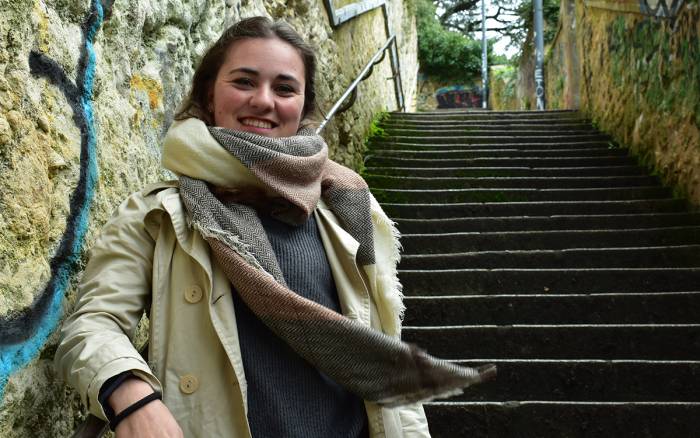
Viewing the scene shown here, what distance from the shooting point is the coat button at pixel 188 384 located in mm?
1056

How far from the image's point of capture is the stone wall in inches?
162

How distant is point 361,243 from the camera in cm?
133

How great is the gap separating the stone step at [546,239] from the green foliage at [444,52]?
17.9m

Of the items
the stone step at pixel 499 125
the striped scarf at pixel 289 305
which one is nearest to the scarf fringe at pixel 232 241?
the striped scarf at pixel 289 305

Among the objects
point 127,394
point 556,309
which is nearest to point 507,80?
point 556,309

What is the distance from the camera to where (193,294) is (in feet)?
3.65

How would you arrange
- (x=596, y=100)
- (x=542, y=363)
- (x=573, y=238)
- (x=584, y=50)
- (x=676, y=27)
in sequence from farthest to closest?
(x=584, y=50), (x=596, y=100), (x=676, y=27), (x=573, y=238), (x=542, y=363)

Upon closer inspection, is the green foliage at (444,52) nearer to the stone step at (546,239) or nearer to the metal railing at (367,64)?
the metal railing at (367,64)

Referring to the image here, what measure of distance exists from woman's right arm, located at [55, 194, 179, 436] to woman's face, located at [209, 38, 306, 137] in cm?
29

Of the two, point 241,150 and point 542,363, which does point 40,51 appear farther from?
point 542,363

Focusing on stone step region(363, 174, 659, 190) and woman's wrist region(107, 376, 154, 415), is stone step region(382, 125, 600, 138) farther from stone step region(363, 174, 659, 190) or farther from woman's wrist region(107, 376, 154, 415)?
woman's wrist region(107, 376, 154, 415)

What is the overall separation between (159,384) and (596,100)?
22.3 feet

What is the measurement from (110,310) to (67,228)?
457mm

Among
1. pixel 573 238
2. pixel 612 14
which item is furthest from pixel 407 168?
pixel 612 14
